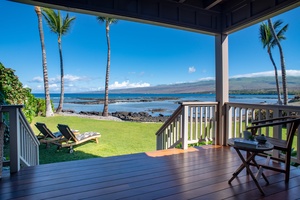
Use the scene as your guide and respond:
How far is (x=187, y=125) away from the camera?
405 cm

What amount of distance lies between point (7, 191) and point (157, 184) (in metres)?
1.84

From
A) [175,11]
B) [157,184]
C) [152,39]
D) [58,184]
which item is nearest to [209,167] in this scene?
[157,184]

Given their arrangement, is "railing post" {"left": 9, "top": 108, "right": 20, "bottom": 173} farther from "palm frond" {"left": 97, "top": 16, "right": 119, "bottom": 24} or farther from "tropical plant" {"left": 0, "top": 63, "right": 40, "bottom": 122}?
"palm frond" {"left": 97, "top": 16, "right": 119, "bottom": 24}

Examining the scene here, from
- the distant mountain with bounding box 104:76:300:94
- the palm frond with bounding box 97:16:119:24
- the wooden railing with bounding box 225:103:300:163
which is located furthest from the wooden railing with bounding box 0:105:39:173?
the distant mountain with bounding box 104:76:300:94

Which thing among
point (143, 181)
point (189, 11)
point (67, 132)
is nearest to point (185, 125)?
point (143, 181)

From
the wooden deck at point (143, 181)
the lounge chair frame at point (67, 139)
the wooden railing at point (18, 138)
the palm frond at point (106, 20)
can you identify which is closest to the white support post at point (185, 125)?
the wooden deck at point (143, 181)

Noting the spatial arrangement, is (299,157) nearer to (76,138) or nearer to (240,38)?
(76,138)

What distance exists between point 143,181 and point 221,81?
290 centimetres

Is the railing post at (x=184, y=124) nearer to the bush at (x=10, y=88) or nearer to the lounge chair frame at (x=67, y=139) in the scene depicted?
the lounge chair frame at (x=67, y=139)

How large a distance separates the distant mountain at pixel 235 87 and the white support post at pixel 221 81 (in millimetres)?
12952

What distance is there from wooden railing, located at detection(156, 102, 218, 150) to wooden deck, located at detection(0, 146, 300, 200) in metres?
0.77

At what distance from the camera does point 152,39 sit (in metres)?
20.4

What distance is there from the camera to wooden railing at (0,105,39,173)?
2.75 m

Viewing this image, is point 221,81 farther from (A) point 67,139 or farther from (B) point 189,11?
(A) point 67,139
